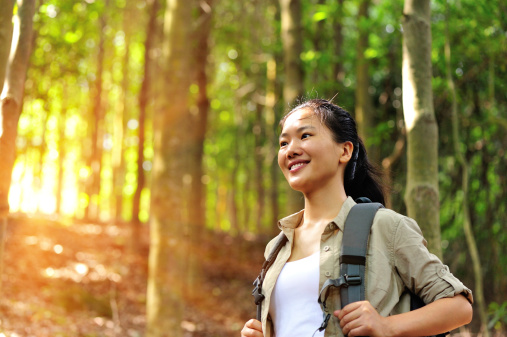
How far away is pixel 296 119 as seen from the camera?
2.52 m

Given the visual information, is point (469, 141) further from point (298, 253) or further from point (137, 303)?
point (137, 303)

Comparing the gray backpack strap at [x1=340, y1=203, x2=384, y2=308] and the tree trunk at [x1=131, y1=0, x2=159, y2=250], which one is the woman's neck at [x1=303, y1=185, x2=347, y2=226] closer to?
the gray backpack strap at [x1=340, y1=203, x2=384, y2=308]

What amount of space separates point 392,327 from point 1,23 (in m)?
3.16

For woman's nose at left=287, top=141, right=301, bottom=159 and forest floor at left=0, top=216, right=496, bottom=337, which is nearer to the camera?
woman's nose at left=287, top=141, right=301, bottom=159

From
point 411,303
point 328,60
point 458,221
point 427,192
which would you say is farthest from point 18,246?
point 411,303

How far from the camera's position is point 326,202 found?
2.46 m

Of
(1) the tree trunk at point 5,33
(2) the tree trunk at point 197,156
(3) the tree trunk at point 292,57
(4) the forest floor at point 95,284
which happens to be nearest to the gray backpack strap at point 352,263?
(1) the tree trunk at point 5,33

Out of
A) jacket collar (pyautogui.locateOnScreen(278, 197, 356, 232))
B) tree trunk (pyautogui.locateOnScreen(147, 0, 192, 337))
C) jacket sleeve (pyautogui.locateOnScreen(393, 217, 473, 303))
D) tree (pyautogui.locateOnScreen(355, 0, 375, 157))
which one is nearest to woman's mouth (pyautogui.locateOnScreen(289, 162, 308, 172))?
jacket collar (pyautogui.locateOnScreen(278, 197, 356, 232))

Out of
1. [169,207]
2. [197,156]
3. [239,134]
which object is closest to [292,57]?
[169,207]

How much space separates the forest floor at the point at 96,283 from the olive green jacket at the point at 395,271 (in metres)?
6.79

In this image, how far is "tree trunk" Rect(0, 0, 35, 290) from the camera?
3.54 meters

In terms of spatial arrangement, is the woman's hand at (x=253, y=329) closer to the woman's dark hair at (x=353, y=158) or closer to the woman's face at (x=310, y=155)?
the woman's face at (x=310, y=155)

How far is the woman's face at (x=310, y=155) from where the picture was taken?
2395mm

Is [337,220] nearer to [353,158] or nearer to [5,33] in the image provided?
[353,158]
